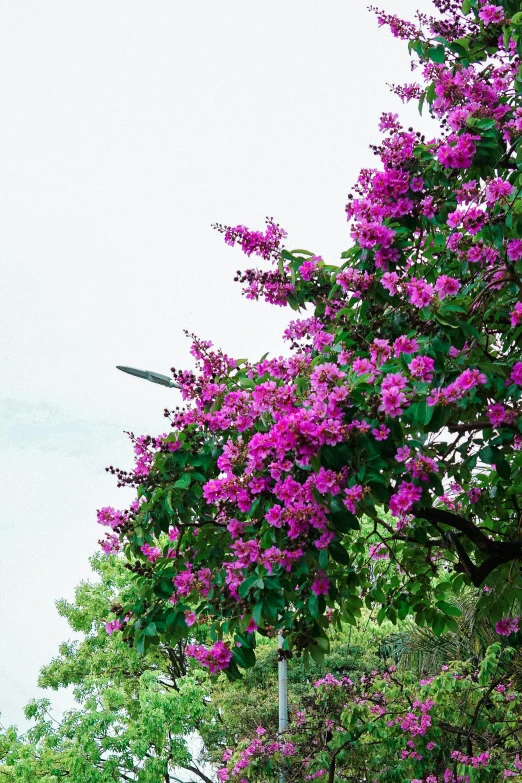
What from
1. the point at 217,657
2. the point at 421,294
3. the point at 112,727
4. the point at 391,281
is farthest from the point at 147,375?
the point at 112,727

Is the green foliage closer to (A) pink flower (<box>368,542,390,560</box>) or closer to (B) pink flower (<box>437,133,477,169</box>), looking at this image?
(A) pink flower (<box>368,542,390,560</box>)

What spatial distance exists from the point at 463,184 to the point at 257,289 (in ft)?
4.55

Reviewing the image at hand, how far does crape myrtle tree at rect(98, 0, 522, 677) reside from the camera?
3.74 m

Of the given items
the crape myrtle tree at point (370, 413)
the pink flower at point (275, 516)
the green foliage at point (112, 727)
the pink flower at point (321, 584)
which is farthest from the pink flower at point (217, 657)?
the green foliage at point (112, 727)

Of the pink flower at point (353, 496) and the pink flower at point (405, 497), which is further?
the pink flower at point (405, 497)

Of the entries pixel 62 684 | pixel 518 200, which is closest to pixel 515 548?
pixel 518 200

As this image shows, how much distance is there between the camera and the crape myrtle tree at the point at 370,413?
3.74 meters

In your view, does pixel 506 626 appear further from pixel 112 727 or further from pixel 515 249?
pixel 112 727

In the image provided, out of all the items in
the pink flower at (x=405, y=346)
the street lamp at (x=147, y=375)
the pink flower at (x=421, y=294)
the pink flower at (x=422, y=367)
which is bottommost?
the pink flower at (x=422, y=367)

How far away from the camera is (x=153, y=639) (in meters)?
4.53

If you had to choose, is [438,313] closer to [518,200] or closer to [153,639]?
[518,200]

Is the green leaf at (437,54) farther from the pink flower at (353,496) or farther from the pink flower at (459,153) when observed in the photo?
the pink flower at (353,496)

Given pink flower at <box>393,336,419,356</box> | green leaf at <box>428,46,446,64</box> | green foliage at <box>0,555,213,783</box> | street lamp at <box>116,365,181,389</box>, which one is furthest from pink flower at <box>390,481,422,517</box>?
green foliage at <box>0,555,213,783</box>

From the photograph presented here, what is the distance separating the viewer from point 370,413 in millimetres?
3660
